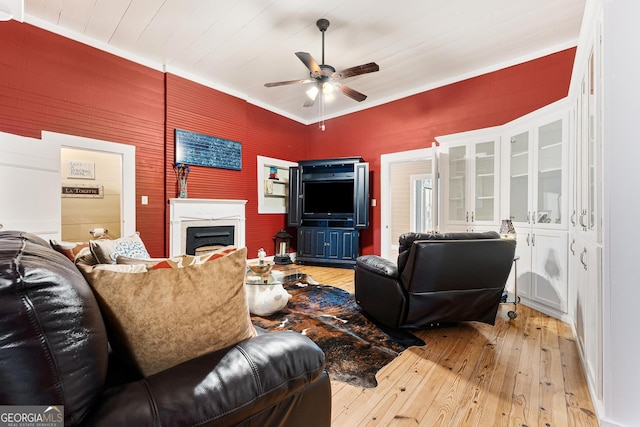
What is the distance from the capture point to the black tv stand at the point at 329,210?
539 cm

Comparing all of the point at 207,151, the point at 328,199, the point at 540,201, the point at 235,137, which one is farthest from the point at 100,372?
the point at 328,199

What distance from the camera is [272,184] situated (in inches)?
237

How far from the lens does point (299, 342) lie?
1.01 m

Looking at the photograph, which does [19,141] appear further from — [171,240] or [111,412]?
[111,412]

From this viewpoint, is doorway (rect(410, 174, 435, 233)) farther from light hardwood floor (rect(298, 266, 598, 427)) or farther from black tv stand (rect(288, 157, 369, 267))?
light hardwood floor (rect(298, 266, 598, 427))

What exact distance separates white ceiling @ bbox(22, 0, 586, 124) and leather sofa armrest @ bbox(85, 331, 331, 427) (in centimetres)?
328

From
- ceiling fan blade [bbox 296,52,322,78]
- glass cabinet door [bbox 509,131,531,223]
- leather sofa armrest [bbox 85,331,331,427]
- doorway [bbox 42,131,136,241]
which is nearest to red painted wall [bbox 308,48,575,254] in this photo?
glass cabinet door [bbox 509,131,531,223]

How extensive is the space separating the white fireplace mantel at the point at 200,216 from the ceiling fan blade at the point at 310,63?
104 inches

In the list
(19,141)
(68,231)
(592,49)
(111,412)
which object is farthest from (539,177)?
(68,231)

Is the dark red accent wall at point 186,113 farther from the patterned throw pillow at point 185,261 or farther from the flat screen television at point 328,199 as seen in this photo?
the patterned throw pillow at point 185,261

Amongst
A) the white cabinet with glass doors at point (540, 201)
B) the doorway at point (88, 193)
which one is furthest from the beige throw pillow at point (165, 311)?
the doorway at point (88, 193)

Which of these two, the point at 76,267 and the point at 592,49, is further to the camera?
the point at 592,49

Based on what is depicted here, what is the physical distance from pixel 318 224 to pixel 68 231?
4.50 m

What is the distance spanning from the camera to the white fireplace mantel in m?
4.36
